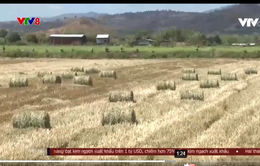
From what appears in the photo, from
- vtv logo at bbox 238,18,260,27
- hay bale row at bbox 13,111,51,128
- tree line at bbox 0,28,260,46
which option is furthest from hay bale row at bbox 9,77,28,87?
vtv logo at bbox 238,18,260,27

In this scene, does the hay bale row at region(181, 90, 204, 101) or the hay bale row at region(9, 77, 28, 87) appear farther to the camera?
the hay bale row at region(9, 77, 28, 87)

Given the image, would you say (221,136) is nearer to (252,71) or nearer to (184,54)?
(252,71)

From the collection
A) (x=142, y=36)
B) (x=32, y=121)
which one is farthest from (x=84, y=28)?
(x=32, y=121)

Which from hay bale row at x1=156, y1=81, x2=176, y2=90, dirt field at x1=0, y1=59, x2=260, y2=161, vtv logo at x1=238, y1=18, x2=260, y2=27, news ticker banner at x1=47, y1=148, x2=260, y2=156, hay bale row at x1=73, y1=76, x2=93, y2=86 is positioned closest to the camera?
news ticker banner at x1=47, y1=148, x2=260, y2=156

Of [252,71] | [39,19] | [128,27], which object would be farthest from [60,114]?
[252,71]

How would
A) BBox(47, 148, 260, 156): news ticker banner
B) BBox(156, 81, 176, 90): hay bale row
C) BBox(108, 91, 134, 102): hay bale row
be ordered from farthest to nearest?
BBox(156, 81, 176, 90): hay bale row < BBox(108, 91, 134, 102): hay bale row < BBox(47, 148, 260, 156): news ticker banner

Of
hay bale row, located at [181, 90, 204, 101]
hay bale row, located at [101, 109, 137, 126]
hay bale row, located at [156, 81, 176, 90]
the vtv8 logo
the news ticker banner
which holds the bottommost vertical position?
hay bale row, located at [156, 81, 176, 90]

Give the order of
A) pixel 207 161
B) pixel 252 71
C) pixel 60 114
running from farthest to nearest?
pixel 252 71 → pixel 60 114 → pixel 207 161

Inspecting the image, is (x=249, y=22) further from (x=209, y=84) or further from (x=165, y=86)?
(x=209, y=84)

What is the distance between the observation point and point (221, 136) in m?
6.98

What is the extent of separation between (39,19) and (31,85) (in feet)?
38.5

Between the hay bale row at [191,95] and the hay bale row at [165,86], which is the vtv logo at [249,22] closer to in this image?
the hay bale row at [191,95]

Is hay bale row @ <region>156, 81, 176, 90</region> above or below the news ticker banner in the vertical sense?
below

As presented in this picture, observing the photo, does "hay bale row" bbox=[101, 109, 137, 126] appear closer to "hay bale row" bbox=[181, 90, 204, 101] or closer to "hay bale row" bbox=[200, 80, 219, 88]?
"hay bale row" bbox=[181, 90, 204, 101]
